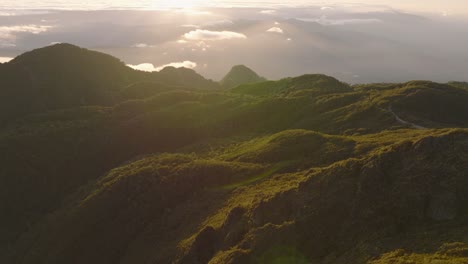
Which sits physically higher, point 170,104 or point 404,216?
point 404,216

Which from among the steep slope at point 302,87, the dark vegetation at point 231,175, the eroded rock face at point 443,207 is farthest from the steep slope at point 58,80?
the eroded rock face at point 443,207

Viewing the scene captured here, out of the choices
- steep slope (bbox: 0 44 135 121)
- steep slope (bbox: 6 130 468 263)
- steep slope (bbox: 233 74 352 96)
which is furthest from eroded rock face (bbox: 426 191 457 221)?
steep slope (bbox: 0 44 135 121)

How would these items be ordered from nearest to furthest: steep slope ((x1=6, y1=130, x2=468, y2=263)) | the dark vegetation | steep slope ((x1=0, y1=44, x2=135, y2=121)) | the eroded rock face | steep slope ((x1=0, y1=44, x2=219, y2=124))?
the eroded rock face → steep slope ((x1=6, y1=130, x2=468, y2=263)) → the dark vegetation → steep slope ((x1=0, y1=44, x2=219, y2=124)) → steep slope ((x1=0, y1=44, x2=135, y2=121))

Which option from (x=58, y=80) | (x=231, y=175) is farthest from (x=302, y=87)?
(x=58, y=80)

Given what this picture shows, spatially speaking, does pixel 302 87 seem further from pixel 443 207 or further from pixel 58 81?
pixel 443 207

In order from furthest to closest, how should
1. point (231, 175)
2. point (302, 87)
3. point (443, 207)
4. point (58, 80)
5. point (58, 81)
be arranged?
point (58, 80) → point (58, 81) → point (302, 87) → point (231, 175) → point (443, 207)

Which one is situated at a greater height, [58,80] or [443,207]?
[443,207]

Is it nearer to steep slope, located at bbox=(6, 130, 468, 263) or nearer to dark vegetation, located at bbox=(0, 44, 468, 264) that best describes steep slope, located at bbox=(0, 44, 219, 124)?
dark vegetation, located at bbox=(0, 44, 468, 264)

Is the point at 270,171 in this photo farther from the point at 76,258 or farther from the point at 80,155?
the point at 80,155

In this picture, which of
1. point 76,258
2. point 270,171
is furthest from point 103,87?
point 270,171
